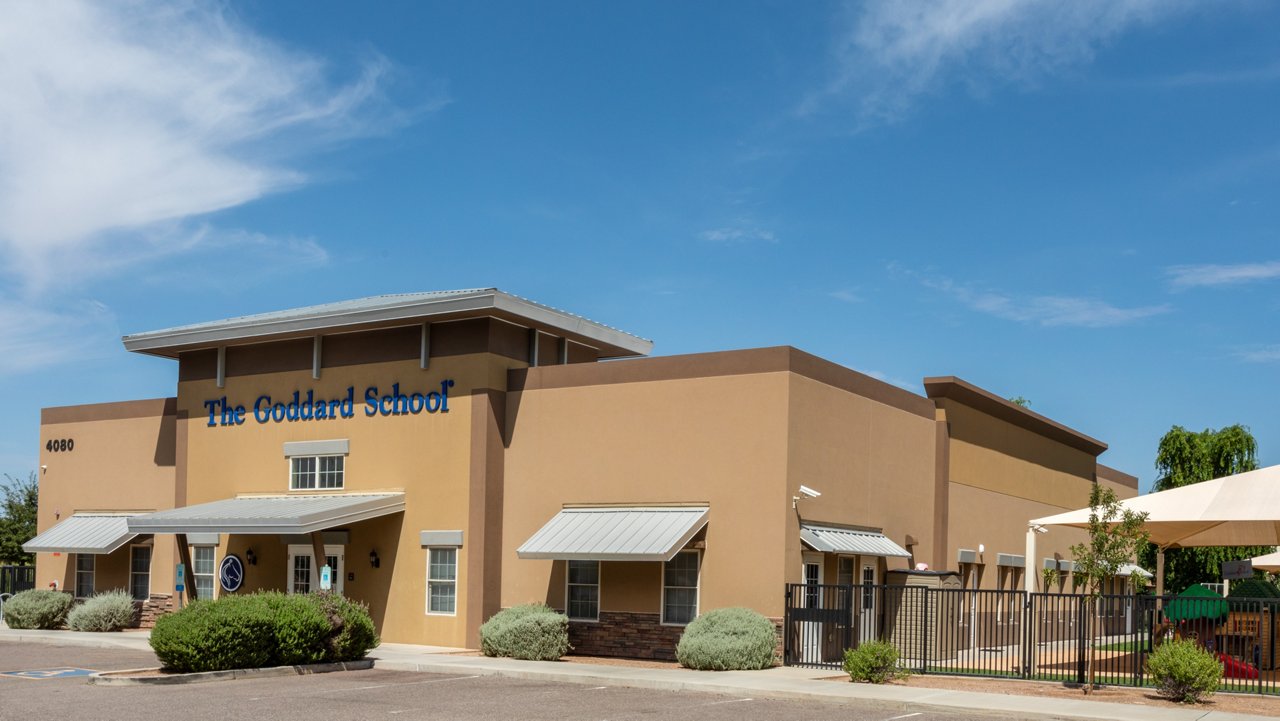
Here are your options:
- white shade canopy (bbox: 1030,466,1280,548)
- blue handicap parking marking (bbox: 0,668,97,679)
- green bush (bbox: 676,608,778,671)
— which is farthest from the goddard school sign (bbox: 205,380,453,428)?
white shade canopy (bbox: 1030,466,1280,548)

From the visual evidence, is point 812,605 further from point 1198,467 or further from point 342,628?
point 1198,467

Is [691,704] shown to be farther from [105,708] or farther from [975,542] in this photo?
[975,542]

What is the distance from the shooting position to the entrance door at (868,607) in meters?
23.4

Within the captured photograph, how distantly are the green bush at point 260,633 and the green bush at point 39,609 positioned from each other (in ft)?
39.5

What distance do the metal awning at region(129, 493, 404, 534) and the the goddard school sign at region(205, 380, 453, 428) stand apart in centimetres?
180

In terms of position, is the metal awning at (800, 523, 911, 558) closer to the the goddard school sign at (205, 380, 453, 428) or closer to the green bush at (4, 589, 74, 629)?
the the goddard school sign at (205, 380, 453, 428)

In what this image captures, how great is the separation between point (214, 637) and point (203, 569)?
1067 cm

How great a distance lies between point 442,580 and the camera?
86.5 ft

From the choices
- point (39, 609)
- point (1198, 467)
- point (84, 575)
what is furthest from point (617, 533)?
point (1198, 467)

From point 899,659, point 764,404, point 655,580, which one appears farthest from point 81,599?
point 899,659

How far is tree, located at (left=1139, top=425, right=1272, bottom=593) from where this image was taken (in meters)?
50.5

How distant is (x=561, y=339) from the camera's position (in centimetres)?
2855

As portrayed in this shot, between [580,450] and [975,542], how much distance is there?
11689mm

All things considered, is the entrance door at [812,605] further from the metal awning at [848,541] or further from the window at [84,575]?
the window at [84,575]
